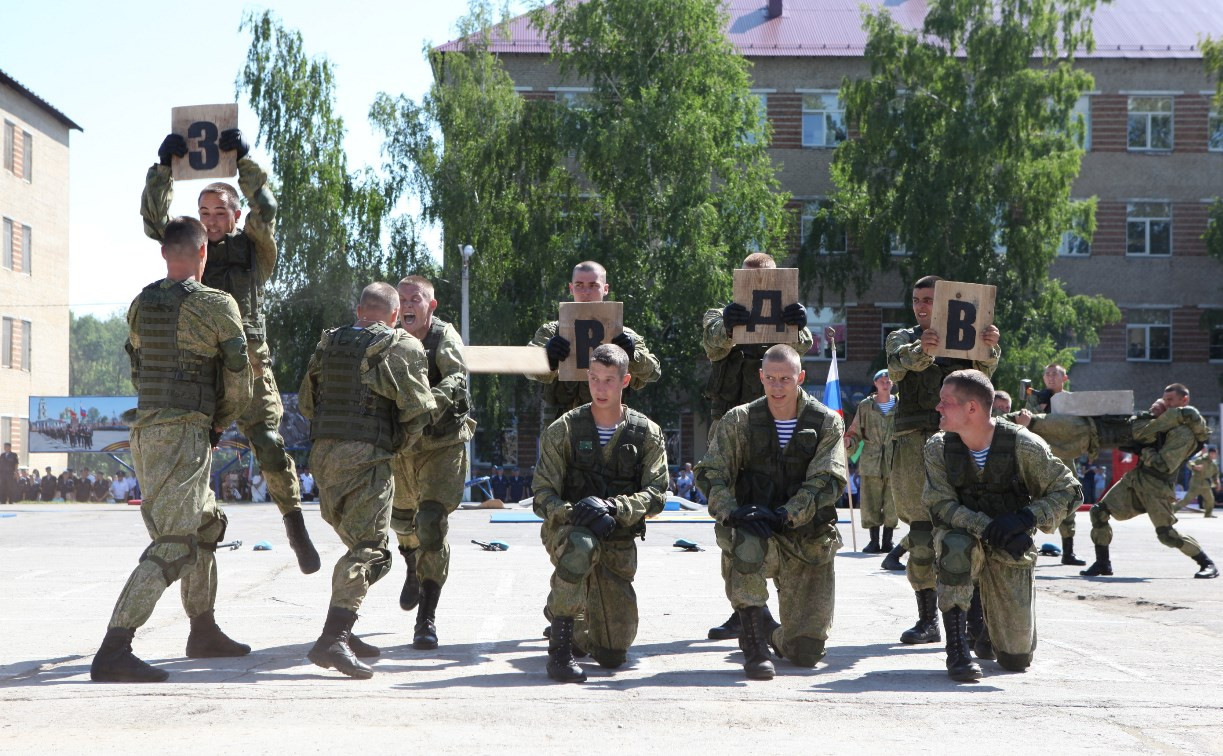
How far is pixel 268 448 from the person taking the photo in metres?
7.87

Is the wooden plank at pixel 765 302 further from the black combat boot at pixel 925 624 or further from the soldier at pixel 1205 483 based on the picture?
the soldier at pixel 1205 483

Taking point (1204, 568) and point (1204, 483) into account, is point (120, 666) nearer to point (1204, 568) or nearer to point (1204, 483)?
point (1204, 568)

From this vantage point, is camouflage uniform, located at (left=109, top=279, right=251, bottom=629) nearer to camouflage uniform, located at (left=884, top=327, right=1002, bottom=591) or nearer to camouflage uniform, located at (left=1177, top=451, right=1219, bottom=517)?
camouflage uniform, located at (left=884, top=327, right=1002, bottom=591)

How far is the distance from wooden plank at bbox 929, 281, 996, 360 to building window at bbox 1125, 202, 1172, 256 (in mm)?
40636

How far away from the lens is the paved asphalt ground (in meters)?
5.24

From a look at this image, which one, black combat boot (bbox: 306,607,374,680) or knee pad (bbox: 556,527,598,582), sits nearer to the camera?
black combat boot (bbox: 306,607,374,680)

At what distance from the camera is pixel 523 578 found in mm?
12219

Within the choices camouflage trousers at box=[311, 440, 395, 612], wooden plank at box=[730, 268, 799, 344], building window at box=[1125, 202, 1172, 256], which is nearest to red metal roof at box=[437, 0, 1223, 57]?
building window at box=[1125, 202, 1172, 256]

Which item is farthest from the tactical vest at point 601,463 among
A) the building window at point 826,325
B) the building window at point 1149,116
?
the building window at point 1149,116

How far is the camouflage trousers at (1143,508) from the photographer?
43.4ft

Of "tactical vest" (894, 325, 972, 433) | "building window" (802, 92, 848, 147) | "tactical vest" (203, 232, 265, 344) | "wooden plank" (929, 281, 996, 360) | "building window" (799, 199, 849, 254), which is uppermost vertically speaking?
"building window" (802, 92, 848, 147)

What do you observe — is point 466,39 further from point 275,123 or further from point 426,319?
point 426,319

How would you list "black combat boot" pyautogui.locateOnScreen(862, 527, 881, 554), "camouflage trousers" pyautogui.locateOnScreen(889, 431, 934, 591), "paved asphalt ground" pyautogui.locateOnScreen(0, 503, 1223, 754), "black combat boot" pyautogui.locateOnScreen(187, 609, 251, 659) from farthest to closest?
1. "black combat boot" pyautogui.locateOnScreen(862, 527, 881, 554)
2. "camouflage trousers" pyautogui.locateOnScreen(889, 431, 934, 591)
3. "black combat boot" pyautogui.locateOnScreen(187, 609, 251, 659)
4. "paved asphalt ground" pyautogui.locateOnScreen(0, 503, 1223, 754)

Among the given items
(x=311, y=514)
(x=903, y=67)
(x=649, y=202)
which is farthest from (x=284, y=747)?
(x=903, y=67)
